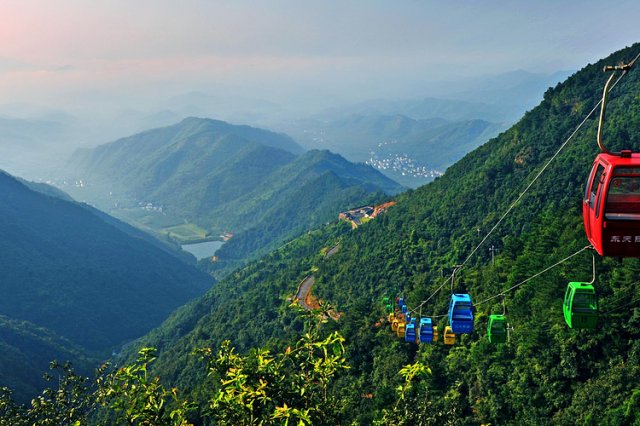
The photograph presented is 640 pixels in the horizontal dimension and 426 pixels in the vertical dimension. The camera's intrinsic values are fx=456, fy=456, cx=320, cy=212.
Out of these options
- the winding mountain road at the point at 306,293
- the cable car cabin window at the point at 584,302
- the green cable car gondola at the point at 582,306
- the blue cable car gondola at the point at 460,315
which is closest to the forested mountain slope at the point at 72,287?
the winding mountain road at the point at 306,293

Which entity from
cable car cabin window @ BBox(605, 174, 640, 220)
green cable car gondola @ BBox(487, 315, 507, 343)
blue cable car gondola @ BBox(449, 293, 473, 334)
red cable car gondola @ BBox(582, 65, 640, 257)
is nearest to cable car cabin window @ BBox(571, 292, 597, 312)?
red cable car gondola @ BBox(582, 65, 640, 257)

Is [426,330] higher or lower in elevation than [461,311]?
lower

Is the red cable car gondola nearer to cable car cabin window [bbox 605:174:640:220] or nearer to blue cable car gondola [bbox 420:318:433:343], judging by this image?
cable car cabin window [bbox 605:174:640:220]

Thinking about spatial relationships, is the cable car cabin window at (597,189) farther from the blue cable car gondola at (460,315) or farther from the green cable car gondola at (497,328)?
the blue cable car gondola at (460,315)

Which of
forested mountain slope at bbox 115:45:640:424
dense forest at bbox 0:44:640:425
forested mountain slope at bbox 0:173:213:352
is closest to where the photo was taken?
dense forest at bbox 0:44:640:425

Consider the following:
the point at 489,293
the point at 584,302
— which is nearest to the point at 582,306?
the point at 584,302

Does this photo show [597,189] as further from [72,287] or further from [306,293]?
[72,287]
